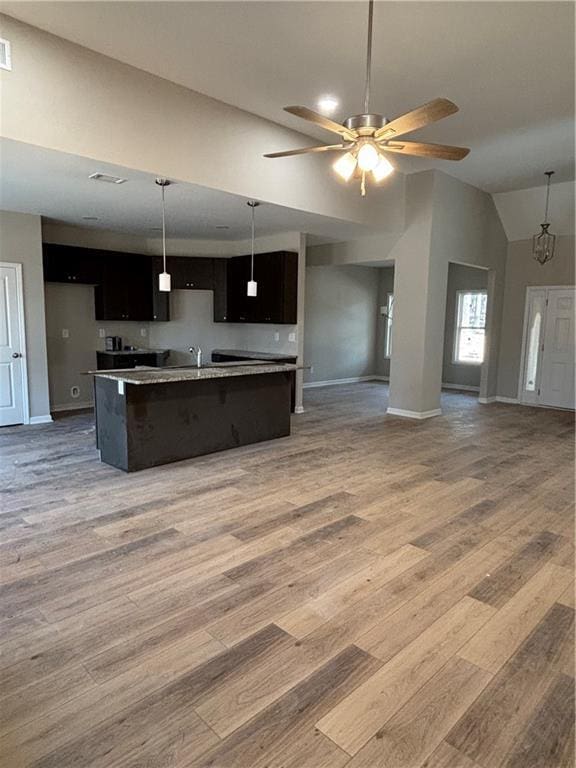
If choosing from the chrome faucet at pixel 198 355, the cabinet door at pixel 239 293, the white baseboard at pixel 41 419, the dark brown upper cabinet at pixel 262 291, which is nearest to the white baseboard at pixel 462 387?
the dark brown upper cabinet at pixel 262 291

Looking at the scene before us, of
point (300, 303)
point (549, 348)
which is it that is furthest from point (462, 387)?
point (300, 303)

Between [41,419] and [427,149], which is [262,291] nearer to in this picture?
[41,419]

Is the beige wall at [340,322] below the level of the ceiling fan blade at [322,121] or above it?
below

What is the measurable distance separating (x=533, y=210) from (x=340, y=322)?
159 inches

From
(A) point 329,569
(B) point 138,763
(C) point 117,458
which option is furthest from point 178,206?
(B) point 138,763

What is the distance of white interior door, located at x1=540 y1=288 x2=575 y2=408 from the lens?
786cm

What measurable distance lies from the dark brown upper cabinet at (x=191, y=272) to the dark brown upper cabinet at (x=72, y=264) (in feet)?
3.64

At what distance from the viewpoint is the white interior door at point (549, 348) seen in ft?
25.9

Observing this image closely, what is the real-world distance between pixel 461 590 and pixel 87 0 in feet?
13.9

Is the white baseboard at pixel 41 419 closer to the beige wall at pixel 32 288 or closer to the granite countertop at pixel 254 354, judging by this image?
the beige wall at pixel 32 288

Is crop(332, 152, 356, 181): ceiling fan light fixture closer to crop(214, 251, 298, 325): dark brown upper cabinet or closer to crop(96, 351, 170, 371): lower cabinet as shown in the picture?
crop(214, 251, 298, 325): dark brown upper cabinet

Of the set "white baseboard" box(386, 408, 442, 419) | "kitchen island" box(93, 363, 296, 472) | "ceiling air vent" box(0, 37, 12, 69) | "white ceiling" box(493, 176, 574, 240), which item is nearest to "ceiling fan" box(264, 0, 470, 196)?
"ceiling air vent" box(0, 37, 12, 69)

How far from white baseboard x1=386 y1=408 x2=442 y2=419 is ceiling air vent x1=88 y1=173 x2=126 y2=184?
4.80 metres

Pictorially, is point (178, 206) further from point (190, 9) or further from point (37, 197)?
point (190, 9)
